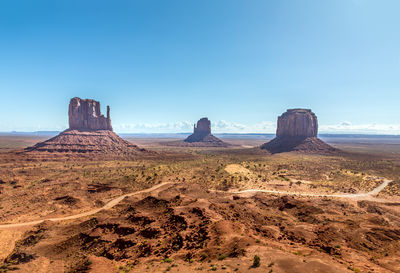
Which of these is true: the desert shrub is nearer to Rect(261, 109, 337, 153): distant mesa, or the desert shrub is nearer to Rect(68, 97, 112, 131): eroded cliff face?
Rect(68, 97, 112, 131): eroded cliff face

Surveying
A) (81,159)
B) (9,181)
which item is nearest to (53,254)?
(9,181)

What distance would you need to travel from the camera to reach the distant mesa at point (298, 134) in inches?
4806

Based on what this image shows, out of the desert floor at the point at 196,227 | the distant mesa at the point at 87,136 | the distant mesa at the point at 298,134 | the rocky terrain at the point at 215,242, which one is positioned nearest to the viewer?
the rocky terrain at the point at 215,242

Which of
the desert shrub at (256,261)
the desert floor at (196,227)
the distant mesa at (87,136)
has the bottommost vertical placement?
the desert floor at (196,227)

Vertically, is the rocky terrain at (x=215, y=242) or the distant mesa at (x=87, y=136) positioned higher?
the distant mesa at (x=87, y=136)

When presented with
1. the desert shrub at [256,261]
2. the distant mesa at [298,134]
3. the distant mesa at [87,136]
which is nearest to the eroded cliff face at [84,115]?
the distant mesa at [87,136]

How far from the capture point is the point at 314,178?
53531 millimetres

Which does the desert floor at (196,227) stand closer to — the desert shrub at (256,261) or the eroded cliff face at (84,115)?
the desert shrub at (256,261)

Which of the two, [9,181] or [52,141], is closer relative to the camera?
[9,181]

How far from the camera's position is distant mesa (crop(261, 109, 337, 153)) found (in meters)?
122

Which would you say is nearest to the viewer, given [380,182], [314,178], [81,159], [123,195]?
[123,195]

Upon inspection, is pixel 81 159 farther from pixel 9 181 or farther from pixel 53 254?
pixel 53 254

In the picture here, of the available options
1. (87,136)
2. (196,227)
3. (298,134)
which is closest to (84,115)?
(87,136)

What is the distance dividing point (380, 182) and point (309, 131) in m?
90.5
